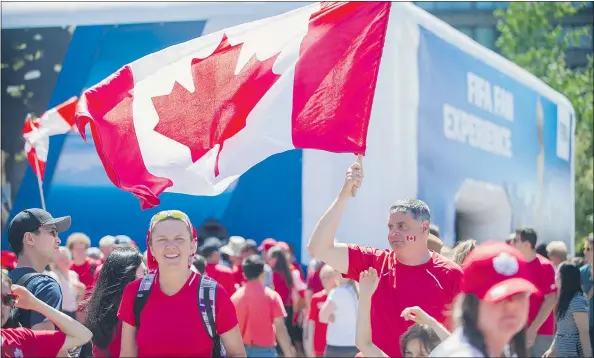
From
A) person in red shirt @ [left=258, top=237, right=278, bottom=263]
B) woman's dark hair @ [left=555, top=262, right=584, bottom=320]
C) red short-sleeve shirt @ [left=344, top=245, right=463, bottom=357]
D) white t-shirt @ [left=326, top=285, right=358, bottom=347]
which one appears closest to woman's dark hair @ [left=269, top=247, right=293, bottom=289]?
person in red shirt @ [left=258, top=237, right=278, bottom=263]

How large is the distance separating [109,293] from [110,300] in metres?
0.04

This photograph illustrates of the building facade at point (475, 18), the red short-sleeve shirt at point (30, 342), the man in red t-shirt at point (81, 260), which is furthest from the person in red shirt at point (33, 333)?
the building facade at point (475, 18)

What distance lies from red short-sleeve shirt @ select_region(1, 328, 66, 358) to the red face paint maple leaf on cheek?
1.87 metres

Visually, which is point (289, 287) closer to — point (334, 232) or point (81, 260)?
point (81, 260)

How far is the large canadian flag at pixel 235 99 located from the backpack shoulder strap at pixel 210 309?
169 centimetres

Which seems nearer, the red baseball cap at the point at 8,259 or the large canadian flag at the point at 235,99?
the large canadian flag at the point at 235,99

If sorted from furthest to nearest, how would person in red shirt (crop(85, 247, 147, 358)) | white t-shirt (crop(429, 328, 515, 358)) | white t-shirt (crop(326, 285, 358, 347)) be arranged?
white t-shirt (crop(326, 285, 358, 347)) → person in red shirt (crop(85, 247, 147, 358)) → white t-shirt (crop(429, 328, 515, 358))

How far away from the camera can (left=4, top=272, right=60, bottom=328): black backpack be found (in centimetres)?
566

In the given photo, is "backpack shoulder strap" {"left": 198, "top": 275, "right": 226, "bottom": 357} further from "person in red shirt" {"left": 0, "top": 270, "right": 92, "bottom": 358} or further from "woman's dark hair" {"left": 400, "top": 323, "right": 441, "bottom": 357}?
"woman's dark hair" {"left": 400, "top": 323, "right": 441, "bottom": 357}

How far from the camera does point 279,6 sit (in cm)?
1495

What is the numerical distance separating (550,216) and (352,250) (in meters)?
17.5

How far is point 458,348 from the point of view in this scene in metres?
3.64

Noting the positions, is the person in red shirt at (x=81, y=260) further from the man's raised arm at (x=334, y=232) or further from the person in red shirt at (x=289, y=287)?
the man's raised arm at (x=334, y=232)

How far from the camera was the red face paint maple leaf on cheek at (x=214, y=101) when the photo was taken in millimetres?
7102
